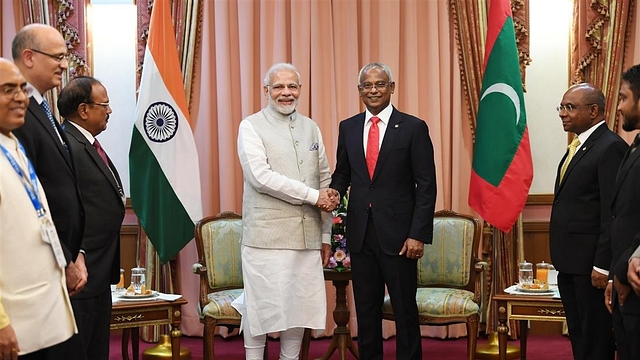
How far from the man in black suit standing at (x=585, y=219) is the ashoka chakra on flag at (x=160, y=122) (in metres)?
2.74

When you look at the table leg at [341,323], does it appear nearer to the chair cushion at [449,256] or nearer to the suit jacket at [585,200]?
the chair cushion at [449,256]

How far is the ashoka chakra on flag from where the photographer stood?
577 centimetres

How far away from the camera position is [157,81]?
5.80m

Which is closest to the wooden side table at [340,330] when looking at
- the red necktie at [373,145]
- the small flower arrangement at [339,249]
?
the small flower arrangement at [339,249]

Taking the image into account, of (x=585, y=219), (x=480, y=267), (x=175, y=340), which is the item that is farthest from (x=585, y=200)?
(x=175, y=340)

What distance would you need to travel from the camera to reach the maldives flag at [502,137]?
5680mm

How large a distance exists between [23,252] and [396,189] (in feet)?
7.95

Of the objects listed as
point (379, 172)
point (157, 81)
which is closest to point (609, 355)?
point (379, 172)

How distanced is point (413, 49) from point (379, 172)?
1.99 m

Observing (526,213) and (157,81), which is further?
(526,213)

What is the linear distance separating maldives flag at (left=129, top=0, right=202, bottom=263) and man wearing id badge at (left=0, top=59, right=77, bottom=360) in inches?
120

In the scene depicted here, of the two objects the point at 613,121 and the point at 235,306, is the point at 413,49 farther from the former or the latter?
the point at 235,306

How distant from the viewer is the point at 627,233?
3344 mm

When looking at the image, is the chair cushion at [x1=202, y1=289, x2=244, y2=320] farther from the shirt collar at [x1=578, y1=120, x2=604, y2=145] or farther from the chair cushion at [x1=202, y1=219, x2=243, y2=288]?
the shirt collar at [x1=578, y1=120, x2=604, y2=145]
